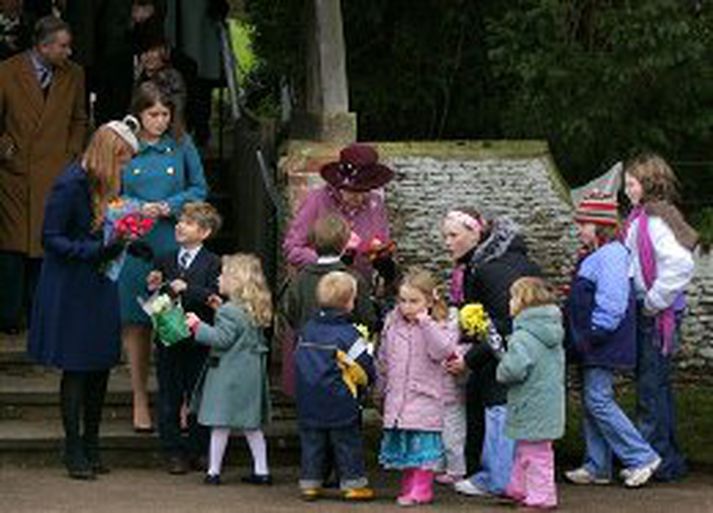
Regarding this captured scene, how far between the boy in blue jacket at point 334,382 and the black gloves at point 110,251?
3.49 ft

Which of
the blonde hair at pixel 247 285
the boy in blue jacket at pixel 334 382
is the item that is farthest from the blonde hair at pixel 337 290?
the blonde hair at pixel 247 285

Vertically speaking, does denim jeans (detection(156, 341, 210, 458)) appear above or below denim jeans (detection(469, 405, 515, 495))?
above

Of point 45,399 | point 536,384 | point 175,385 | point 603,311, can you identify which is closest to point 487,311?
point 536,384

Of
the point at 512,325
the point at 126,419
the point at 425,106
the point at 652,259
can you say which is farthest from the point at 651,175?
the point at 425,106

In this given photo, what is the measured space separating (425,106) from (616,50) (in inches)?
112

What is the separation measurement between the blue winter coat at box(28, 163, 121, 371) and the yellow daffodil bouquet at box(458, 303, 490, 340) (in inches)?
72.3

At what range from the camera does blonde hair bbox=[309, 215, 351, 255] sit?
12.4m

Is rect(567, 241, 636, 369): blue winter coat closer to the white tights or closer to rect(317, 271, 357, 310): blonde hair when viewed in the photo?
rect(317, 271, 357, 310): blonde hair

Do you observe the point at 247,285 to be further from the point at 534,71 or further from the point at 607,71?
the point at 607,71

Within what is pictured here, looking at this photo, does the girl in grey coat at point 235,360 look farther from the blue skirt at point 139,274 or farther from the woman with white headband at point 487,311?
the woman with white headband at point 487,311

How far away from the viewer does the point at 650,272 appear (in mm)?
13039

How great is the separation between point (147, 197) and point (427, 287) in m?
1.95

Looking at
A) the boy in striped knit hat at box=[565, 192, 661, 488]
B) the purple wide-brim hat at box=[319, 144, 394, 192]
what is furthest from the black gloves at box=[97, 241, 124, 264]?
the boy in striped knit hat at box=[565, 192, 661, 488]

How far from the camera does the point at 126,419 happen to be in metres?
13.6
